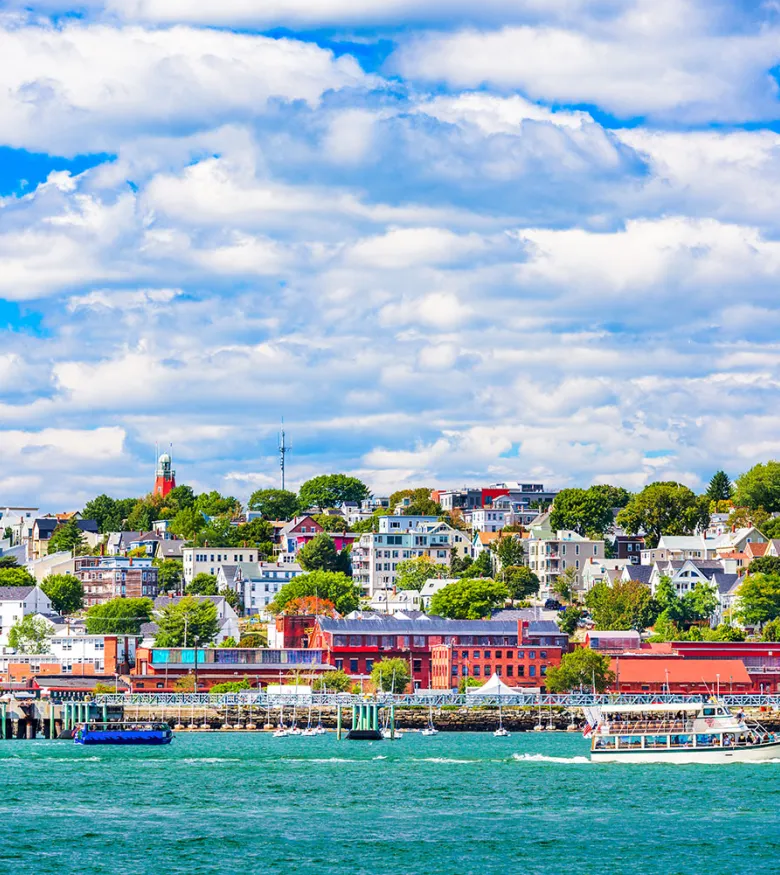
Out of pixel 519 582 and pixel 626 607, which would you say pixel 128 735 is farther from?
pixel 519 582

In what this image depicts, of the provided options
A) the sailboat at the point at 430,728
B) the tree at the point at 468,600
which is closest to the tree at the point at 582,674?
the sailboat at the point at 430,728

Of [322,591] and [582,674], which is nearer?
[582,674]

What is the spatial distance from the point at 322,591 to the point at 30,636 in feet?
98.5

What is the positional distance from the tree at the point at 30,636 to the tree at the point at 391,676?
3716cm

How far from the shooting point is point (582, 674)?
149 m

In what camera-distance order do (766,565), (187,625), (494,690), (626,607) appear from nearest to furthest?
(494,690) → (187,625) → (626,607) → (766,565)

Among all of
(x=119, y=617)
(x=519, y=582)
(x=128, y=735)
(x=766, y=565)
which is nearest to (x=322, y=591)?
(x=119, y=617)

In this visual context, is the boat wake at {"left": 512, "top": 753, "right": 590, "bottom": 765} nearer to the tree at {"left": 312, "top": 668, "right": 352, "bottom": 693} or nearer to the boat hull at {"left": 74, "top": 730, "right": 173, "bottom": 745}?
the boat hull at {"left": 74, "top": 730, "right": 173, "bottom": 745}

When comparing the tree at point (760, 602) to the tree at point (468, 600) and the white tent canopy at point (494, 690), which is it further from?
the white tent canopy at point (494, 690)

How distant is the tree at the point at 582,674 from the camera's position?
14838 centimetres

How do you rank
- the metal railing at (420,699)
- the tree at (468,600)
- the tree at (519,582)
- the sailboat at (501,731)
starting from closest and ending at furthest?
the sailboat at (501,731)
the metal railing at (420,699)
the tree at (468,600)
the tree at (519,582)

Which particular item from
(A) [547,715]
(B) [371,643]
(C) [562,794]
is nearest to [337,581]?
(B) [371,643]

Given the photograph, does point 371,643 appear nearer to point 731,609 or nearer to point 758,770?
point 731,609

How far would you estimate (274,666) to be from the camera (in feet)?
512
